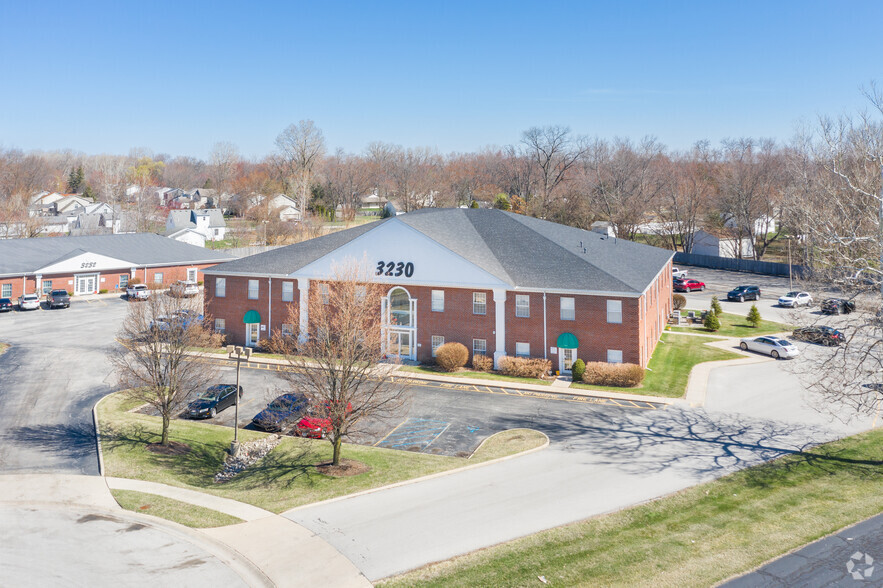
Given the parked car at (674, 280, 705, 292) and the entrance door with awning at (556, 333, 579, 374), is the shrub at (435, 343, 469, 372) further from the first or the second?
the parked car at (674, 280, 705, 292)

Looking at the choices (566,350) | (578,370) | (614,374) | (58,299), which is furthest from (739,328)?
(58,299)

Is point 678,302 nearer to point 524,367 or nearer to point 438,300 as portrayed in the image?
point 524,367

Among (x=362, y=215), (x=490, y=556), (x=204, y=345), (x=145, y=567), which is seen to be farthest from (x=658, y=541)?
(x=362, y=215)

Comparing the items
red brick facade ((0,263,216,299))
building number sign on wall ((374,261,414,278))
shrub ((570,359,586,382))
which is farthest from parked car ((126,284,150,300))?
shrub ((570,359,586,382))

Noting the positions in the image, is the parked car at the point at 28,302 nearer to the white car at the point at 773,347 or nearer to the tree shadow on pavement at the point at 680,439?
the tree shadow on pavement at the point at 680,439

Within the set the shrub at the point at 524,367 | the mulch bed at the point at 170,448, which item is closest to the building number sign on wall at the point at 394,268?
the shrub at the point at 524,367
